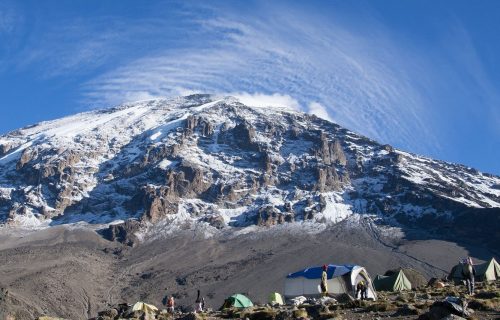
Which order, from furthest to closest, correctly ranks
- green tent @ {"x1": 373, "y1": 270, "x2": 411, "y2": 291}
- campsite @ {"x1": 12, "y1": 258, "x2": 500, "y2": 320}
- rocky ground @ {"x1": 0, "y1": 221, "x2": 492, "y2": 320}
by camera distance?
rocky ground @ {"x1": 0, "y1": 221, "x2": 492, "y2": 320} → green tent @ {"x1": 373, "y1": 270, "x2": 411, "y2": 291} → campsite @ {"x1": 12, "y1": 258, "x2": 500, "y2": 320}

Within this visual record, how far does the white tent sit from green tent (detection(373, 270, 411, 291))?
12.1 metres

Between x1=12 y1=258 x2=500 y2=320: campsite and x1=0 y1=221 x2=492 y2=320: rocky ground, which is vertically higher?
x1=0 y1=221 x2=492 y2=320: rocky ground

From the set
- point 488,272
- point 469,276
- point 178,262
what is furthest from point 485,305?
point 178,262

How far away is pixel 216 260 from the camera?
165125mm

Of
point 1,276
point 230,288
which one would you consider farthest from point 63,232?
point 230,288

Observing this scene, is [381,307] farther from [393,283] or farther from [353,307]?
[393,283]

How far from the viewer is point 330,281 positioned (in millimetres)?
38969

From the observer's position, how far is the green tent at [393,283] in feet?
173

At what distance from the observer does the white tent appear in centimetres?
3862

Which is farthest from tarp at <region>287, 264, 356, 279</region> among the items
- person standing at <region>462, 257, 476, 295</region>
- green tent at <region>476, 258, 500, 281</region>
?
green tent at <region>476, 258, 500, 281</region>

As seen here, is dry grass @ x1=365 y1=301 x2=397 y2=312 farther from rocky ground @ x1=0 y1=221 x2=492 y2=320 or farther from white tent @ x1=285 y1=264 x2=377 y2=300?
rocky ground @ x1=0 y1=221 x2=492 y2=320

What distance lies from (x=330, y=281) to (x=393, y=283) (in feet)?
51.3

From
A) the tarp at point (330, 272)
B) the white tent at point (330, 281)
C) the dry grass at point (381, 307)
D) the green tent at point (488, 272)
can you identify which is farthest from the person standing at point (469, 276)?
the green tent at point (488, 272)

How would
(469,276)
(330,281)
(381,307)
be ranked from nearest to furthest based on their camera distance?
(381,307)
(469,276)
(330,281)
